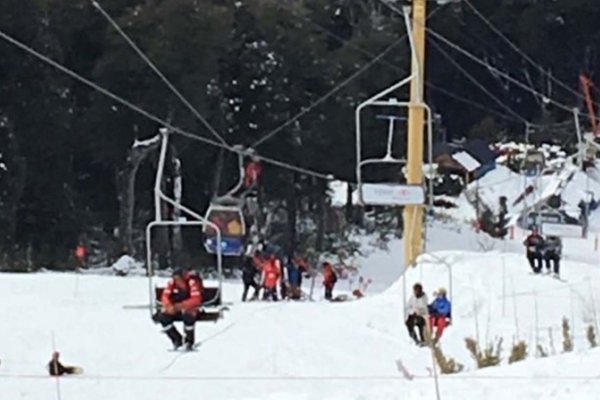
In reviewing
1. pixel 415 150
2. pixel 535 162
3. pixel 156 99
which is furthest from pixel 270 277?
pixel 156 99

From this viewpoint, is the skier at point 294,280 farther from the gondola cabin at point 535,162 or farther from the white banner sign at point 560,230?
the gondola cabin at point 535,162

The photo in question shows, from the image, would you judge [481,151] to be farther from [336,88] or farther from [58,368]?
[58,368]

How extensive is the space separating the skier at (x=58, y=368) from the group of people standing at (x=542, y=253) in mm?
11627

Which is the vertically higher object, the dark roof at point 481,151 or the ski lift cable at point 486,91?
the ski lift cable at point 486,91

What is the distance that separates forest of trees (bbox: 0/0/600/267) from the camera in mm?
46125

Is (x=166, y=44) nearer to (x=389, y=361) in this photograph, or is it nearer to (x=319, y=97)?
(x=319, y=97)

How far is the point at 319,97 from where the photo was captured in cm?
5003

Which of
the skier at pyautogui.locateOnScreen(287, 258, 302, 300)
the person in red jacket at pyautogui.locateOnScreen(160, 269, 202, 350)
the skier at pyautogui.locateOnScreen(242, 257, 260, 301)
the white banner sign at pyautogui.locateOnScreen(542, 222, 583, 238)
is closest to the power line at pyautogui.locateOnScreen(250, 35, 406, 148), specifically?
the skier at pyautogui.locateOnScreen(287, 258, 302, 300)

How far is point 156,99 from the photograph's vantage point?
4594 centimetres

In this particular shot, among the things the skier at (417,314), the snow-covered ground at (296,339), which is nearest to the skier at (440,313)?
the skier at (417,314)

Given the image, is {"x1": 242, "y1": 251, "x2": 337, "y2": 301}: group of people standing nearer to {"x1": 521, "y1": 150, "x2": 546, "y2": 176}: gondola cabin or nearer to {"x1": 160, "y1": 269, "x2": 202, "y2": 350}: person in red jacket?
{"x1": 160, "y1": 269, "x2": 202, "y2": 350}: person in red jacket

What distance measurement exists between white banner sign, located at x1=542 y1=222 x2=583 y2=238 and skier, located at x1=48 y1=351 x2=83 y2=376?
1341 cm

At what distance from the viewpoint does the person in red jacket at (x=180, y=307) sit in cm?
2017

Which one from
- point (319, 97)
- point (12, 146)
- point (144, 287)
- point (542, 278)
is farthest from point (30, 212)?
point (542, 278)
